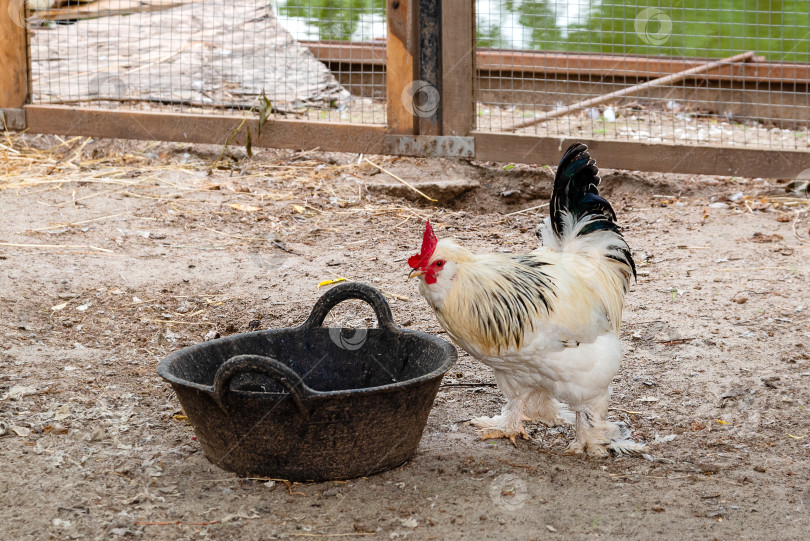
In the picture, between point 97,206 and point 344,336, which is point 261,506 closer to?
point 344,336

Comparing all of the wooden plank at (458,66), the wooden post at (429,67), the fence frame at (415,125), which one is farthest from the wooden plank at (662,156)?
the wooden post at (429,67)

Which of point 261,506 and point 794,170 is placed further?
point 794,170

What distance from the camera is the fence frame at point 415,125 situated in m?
5.51

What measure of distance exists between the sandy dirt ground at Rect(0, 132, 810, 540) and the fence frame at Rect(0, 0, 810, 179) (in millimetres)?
230

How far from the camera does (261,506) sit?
253 centimetres

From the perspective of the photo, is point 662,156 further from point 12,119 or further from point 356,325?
point 12,119

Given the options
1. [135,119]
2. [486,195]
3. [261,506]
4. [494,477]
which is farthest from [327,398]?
[135,119]

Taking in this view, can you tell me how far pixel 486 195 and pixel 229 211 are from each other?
1.75m

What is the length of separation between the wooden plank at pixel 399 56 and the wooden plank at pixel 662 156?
54 cm

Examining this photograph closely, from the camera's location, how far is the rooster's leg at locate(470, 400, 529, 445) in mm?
3102

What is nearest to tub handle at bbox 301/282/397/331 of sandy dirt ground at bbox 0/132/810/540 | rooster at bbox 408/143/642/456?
rooster at bbox 408/143/642/456

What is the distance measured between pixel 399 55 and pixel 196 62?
8.53 ft

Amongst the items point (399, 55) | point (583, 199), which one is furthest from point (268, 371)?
point (399, 55)

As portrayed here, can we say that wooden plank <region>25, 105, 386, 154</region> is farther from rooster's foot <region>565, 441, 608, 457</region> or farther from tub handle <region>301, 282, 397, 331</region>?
rooster's foot <region>565, 441, 608, 457</region>
